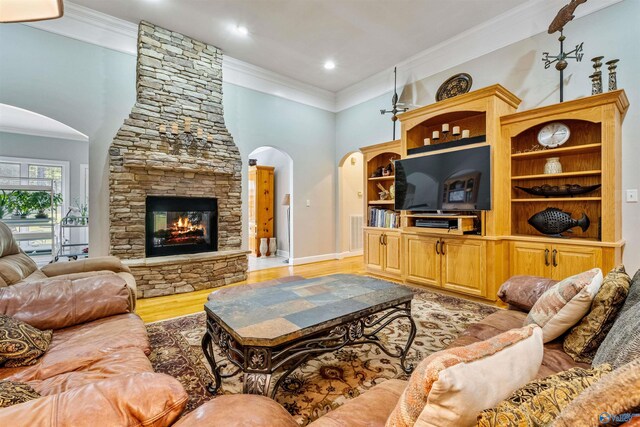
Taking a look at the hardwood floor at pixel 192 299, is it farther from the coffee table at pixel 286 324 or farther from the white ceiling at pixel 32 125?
the white ceiling at pixel 32 125

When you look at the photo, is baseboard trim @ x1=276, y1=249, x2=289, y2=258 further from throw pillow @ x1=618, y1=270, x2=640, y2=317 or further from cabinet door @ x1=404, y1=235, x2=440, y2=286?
throw pillow @ x1=618, y1=270, x2=640, y2=317

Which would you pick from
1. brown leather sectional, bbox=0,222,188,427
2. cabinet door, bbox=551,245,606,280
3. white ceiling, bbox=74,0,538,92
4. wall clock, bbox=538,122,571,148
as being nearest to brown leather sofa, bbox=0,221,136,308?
brown leather sectional, bbox=0,222,188,427

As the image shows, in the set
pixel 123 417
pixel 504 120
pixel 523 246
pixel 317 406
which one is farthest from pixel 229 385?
pixel 504 120

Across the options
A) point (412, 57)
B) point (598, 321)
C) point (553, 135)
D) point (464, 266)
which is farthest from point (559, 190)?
point (412, 57)

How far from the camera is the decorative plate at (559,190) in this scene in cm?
284

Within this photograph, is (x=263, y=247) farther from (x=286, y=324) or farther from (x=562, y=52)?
(x=562, y=52)

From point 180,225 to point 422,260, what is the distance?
3475mm

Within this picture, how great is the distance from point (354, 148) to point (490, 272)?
3410mm

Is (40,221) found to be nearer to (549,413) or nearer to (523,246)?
(549,413)

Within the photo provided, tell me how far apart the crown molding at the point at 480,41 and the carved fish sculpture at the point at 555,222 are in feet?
7.03

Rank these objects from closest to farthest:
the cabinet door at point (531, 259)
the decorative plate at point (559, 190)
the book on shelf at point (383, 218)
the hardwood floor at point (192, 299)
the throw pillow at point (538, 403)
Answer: the throw pillow at point (538, 403) → the decorative plate at point (559, 190) → the cabinet door at point (531, 259) → the hardwood floor at point (192, 299) → the book on shelf at point (383, 218)

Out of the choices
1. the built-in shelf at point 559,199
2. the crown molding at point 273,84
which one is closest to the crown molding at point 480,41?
the crown molding at point 273,84

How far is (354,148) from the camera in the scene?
572 centimetres

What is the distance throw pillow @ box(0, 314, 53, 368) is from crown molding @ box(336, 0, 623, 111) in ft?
16.7
